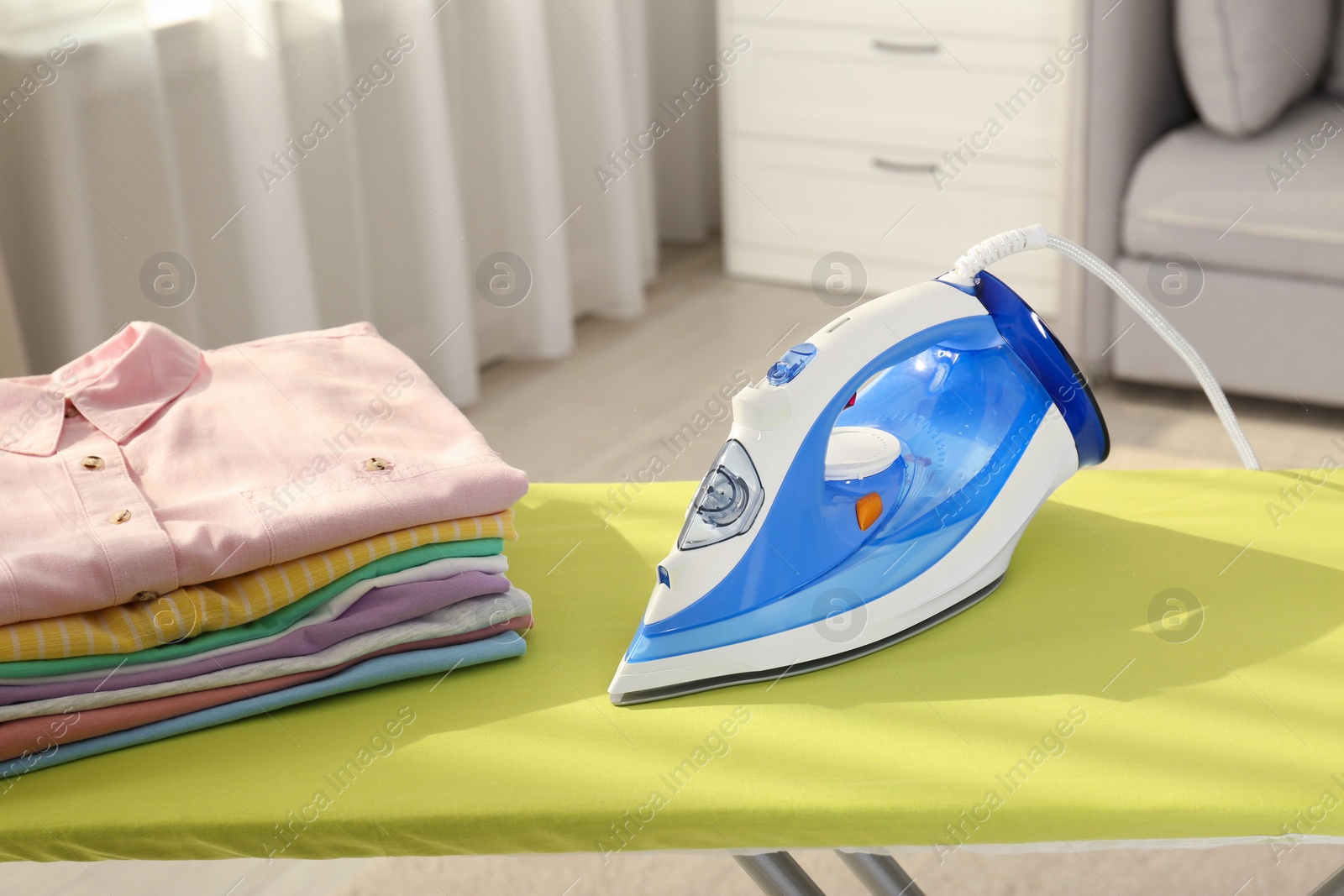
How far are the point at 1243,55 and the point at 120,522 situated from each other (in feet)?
6.87

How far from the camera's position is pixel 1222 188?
223 centimetres

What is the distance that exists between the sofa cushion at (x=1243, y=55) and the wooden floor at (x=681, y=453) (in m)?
0.53

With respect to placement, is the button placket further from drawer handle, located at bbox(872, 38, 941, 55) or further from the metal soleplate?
drawer handle, located at bbox(872, 38, 941, 55)

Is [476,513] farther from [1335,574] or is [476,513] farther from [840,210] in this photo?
[840,210]

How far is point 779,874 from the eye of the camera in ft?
2.84

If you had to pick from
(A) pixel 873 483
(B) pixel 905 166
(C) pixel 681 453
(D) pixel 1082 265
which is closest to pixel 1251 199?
(B) pixel 905 166

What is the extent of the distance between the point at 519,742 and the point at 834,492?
28cm

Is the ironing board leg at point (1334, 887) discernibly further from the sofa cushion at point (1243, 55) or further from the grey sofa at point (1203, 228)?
the sofa cushion at point (1243, 55)

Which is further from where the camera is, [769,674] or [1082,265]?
[1082,265]

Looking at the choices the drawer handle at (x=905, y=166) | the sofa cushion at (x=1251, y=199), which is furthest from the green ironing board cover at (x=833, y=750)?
the drawer handle at (x=905, y=166)

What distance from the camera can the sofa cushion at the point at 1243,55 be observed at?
2260 mm

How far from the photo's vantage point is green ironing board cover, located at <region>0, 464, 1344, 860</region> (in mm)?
775

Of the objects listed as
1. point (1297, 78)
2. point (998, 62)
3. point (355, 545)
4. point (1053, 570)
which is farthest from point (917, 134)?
point (355, 545)

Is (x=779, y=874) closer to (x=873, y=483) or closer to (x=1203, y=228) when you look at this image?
(x=873, y=483)
